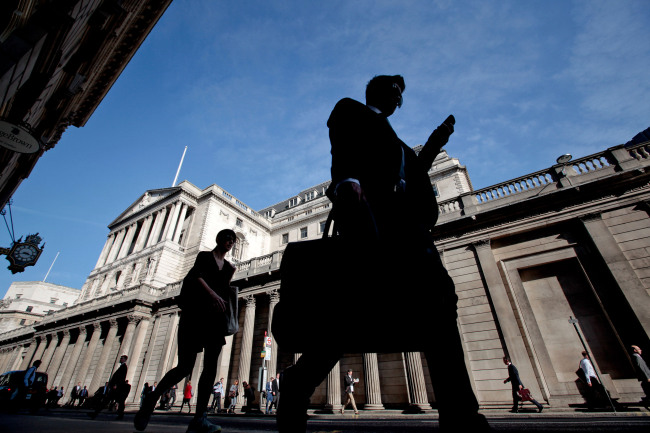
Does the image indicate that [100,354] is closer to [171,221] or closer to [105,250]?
[171,221]

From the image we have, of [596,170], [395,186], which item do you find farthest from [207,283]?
[596,170]

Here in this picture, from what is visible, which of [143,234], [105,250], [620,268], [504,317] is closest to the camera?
[620,268]

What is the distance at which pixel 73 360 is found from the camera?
88.2 feet

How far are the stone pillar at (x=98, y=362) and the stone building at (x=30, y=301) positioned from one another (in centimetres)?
5138

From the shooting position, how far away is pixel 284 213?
37000 mm

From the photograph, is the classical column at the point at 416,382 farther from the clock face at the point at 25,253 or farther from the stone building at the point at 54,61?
the clock face at the point at 25,253

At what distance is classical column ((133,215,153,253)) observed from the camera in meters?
34.0

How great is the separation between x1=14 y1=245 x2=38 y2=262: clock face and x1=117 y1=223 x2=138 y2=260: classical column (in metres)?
22.0

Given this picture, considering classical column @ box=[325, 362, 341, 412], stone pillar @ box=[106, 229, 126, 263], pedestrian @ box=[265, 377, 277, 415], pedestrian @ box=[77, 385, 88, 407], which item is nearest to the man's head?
classical column @ box=[325, 362, 341, 412]

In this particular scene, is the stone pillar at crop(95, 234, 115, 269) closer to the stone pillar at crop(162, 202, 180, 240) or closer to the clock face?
the stone pillar at crop(162, 202, 180, 240)

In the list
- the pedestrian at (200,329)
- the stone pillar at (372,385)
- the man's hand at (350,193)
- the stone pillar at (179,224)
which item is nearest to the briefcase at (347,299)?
the man's hand at (350,193)

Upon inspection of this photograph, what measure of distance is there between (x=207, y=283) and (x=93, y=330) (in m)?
34.6

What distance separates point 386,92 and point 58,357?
41.5 metres

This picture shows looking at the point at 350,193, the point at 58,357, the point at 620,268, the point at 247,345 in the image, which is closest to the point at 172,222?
the point at 58,357
